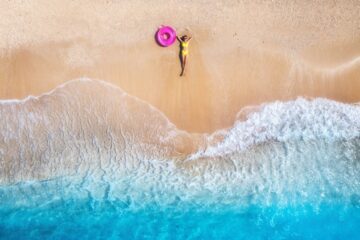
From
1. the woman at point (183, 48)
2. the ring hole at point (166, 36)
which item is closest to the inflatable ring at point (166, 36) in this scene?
the ring hole at point (166, 36)

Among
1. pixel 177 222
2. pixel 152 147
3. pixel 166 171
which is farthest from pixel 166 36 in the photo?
pixel 177 222

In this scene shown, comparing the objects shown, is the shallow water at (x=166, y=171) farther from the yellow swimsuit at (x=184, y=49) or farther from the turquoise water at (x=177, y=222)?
the yellow swimsuit at (x=184, y=49)

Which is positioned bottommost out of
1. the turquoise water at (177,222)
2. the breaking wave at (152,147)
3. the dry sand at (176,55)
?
the turquoise water at (177,222)

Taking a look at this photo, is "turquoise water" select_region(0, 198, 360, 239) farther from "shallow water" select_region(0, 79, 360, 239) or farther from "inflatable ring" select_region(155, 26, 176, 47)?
"inflatable ring" select_region(155, 26, 176, 47)

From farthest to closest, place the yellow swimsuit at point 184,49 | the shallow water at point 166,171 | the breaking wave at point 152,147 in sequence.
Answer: the yellow swimsuit at point 184,49
the breaking wave at point 152,147
the shallow water at point 166,171

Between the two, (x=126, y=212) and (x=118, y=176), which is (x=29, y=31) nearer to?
(x=118, y=176)

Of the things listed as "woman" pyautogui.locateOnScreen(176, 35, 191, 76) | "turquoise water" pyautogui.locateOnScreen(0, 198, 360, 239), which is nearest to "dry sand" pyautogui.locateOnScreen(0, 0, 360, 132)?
"woman" pyautogui.locateOnScreen(176, 35, 191, 76)

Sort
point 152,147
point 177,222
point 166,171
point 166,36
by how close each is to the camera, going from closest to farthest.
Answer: point 177,222 < point 166,171 < point 152,147 < point 166,36

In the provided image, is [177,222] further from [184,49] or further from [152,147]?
[184,49]
